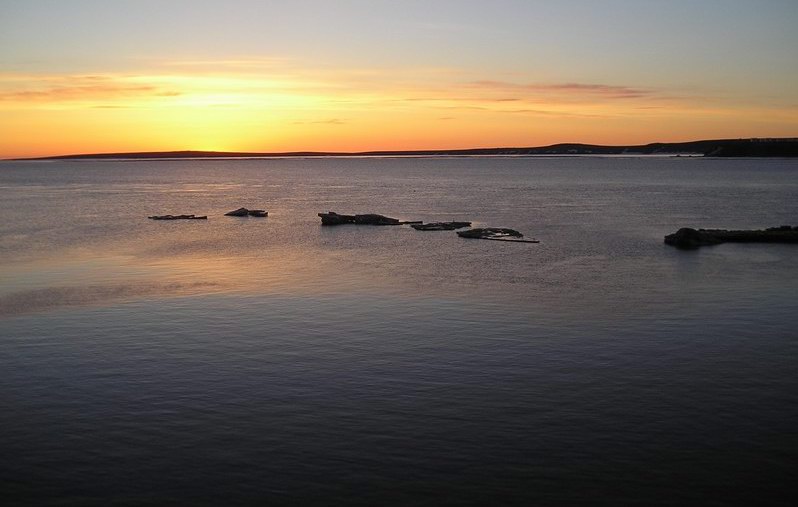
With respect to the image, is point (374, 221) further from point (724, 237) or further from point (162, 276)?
point (162, 276)

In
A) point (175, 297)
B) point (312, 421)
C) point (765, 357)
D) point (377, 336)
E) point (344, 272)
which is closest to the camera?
point (312, 421)

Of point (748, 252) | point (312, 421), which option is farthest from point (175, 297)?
point (748, 252)

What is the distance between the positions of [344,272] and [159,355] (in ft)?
60.8

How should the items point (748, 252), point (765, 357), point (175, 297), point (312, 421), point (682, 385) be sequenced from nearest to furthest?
point (312, 421)
point (682, 385)
point (765, 357)
point (175, 297)
point (748, 252)

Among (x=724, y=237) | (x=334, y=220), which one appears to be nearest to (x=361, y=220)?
(x=334, y=220)

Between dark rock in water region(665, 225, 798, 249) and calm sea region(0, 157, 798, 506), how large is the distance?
369 cm

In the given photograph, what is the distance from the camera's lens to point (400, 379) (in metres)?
22.2

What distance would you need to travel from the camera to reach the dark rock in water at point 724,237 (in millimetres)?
52844

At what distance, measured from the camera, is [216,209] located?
312 feet

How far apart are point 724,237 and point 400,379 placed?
41657 mm

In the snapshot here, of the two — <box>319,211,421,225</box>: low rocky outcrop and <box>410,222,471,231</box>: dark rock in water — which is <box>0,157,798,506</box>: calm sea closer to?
<box>410,222,471,231</box>: dark rock in water

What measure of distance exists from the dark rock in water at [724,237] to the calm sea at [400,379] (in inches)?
145

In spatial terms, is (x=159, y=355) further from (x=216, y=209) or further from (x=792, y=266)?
(x=216, y=209)

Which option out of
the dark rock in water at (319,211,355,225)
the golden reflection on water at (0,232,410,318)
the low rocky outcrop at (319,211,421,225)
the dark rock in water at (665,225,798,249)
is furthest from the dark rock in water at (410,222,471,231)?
the dark rock in water at (665,225,798,249)
